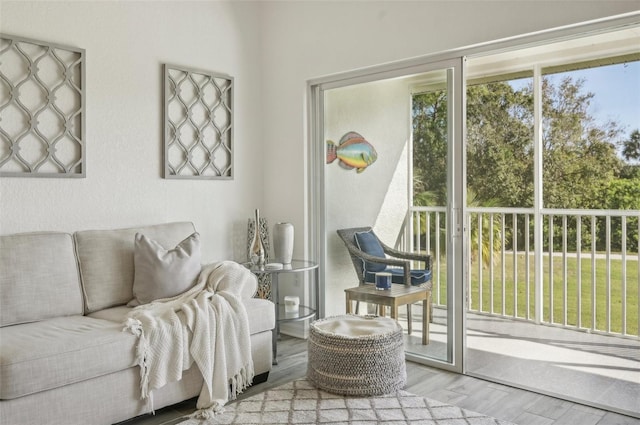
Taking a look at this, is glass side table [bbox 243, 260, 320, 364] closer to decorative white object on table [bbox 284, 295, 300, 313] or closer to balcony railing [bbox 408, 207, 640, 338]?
decorative white object on table [bbox 284, 295, 300, 313]

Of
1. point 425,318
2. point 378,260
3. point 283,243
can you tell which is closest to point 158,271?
point 283,243

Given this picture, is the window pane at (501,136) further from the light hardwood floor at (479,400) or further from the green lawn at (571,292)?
the light hardwood floor at (479,400)

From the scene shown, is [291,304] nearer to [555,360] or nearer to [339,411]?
[339,411]

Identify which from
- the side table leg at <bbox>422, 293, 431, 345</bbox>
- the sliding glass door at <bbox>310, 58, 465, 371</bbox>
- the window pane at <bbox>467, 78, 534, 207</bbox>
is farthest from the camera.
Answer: the window pane at <bbox>467, 78, 534, 207</bbox>

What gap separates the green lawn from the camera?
4.27m

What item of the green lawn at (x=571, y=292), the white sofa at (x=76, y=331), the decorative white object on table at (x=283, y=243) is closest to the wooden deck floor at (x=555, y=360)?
the green lawn at (x=571, y=292)

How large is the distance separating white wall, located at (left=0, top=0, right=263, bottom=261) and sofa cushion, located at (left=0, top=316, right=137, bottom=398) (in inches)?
31.7

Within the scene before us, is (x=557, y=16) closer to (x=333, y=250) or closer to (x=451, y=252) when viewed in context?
(x=451, y=252)

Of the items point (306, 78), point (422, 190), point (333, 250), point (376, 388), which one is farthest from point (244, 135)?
point (376, 388)

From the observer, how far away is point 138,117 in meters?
3.59

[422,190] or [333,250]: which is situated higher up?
[422,190]

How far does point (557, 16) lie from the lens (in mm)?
2838

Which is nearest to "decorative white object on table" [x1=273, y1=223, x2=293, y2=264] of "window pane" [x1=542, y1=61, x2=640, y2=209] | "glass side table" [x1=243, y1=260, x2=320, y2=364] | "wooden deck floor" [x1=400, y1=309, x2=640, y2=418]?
"glass side table" [x1=243, y1=260, x2=320, y2=364]

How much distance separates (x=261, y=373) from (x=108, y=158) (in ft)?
5.61
